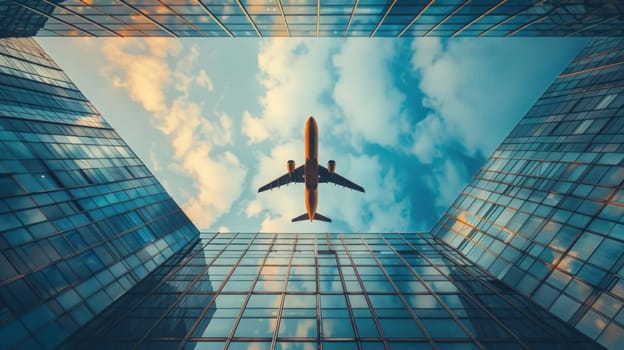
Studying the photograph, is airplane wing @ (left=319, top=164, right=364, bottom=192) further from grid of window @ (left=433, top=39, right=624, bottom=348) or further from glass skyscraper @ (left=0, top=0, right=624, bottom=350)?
grid of window @ (left=433, top=39, right=624, bottom=348)

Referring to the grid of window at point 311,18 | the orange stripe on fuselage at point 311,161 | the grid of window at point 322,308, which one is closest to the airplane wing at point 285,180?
the orange stripe on fuselage at point 311,161

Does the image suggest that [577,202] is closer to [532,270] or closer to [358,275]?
[532,270]

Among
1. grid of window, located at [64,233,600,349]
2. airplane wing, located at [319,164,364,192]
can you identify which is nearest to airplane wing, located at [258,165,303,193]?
airplane wing, located at [319,164,364,192]

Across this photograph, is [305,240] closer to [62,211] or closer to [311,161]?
[311,161]

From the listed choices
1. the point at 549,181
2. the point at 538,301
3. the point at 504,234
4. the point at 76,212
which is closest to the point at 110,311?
the point at 76,212

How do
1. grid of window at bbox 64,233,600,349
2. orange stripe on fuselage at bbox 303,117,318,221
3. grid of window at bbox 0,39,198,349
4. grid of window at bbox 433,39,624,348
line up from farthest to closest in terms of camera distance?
orange stripe on fuselage at bbox 303,117,318,221
grid of window at bbox 433,39,624,348
grid of window at bbox 64,233,600,349
grid of window at bbox 0,39,198,349

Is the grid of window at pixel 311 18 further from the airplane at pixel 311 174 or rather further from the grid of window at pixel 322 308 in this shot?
the grid of window at pixel 322 308
